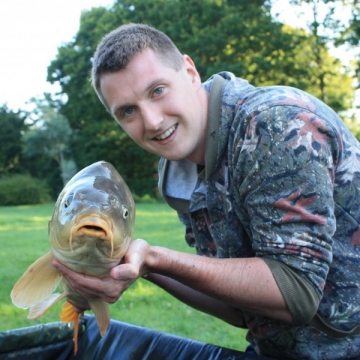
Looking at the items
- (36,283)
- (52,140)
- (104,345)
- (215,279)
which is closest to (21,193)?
(52,140)

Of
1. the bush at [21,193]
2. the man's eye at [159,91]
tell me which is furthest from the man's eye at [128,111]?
the bush at [21,193]

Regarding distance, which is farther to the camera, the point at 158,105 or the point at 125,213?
the point at 158,105

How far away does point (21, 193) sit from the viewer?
23.8 m

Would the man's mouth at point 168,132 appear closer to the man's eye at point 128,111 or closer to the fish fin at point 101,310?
the man's eye at point 128,111

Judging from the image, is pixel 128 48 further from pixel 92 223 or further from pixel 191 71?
pixel 92 223

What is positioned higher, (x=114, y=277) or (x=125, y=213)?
(x=125, y=213)

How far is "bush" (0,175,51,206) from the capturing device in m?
23.5

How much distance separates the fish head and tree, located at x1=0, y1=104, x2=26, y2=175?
2878 cm

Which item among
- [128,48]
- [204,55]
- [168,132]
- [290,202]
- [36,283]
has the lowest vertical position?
[36,283]

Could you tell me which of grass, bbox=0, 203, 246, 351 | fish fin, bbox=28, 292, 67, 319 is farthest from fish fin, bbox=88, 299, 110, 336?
grass, bbox=0, 203, 246, 351

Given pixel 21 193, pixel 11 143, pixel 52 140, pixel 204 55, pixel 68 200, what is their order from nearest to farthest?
1. pixel 68 200
2. pixel 204 55
3. pixel 21 193
4. pixel 52 140
5. pixel 11 143

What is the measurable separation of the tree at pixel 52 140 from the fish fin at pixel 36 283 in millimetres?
24220

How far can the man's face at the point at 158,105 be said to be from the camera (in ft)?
5.63

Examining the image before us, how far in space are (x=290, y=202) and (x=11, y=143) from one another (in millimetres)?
29938
